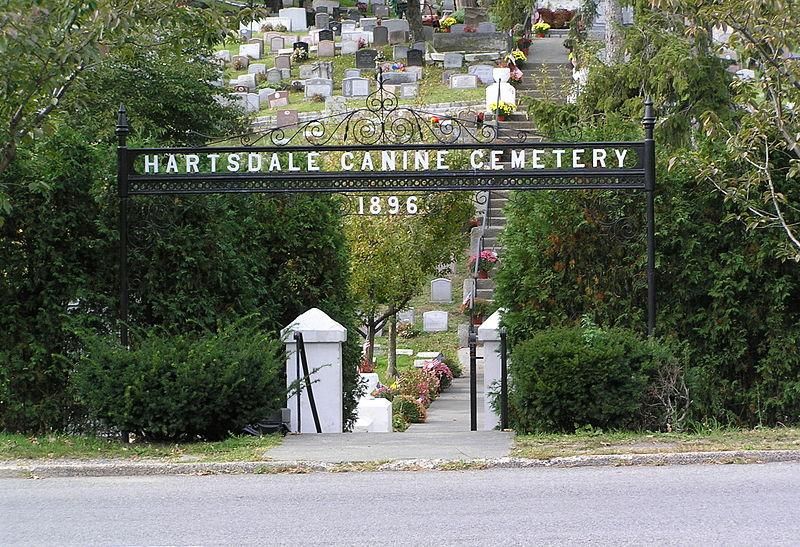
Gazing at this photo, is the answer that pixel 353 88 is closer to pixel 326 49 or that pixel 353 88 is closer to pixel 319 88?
pixel 319 88

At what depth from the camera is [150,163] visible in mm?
11984

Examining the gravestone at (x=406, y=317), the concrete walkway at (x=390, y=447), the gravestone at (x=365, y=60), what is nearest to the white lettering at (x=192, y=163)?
the concrete walkway at (x=390, y=447)

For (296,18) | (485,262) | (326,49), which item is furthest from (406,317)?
(296,18)

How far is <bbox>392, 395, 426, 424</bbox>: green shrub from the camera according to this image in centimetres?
1947

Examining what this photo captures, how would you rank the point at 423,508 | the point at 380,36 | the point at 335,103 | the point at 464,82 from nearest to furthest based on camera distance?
the point at 423,508, the point at 335,103, the point at 464,82, the point at 380,36

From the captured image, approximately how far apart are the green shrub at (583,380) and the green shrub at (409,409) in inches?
328

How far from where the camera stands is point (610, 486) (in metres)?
8.51

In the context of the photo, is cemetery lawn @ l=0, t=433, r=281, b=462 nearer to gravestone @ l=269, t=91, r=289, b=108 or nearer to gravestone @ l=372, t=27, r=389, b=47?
gravestone @ l=269, t=91, r=289, b=108

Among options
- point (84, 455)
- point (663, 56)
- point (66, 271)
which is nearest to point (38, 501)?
point (84, 455)

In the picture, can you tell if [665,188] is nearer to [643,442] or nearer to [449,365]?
[643,442]

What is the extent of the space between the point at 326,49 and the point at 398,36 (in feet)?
12.4

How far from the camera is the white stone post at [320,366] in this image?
12.4m

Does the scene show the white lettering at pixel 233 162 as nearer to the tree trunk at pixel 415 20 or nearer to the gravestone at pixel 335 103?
the gravestone at pixel 335 103

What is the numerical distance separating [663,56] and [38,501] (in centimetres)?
1183
